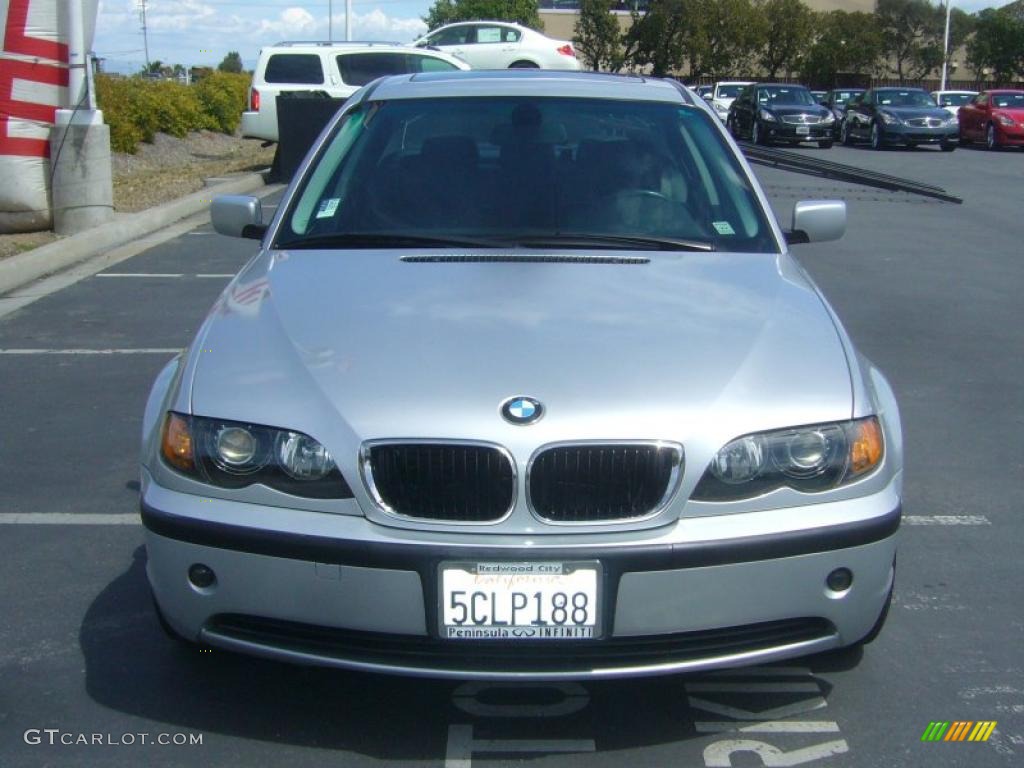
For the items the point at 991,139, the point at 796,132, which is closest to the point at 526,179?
the point at 796,132

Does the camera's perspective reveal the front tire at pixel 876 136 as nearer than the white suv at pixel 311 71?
No

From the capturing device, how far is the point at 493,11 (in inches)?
2313

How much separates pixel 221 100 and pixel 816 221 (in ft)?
77.6

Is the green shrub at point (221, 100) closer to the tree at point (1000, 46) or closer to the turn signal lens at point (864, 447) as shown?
the turn signal lens at point (864, 447)

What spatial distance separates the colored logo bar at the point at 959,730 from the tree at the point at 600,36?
56.0 metres

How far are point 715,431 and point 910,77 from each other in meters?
65.5

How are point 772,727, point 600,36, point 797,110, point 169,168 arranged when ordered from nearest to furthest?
point 772,727
point 169,168
point 797,110
point 600,36

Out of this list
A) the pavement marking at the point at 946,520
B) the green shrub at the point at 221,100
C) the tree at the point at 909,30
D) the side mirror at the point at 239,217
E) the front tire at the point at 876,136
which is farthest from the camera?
the tree at the point at 909,30

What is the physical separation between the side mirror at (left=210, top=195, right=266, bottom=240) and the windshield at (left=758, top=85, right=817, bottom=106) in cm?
2748

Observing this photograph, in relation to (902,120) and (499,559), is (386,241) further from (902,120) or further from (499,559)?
(902,120)

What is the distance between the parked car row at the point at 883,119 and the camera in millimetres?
30219

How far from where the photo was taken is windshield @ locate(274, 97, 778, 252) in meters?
4.38

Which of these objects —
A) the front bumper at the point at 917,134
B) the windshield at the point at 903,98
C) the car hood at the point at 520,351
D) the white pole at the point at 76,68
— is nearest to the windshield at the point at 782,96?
the windshield at the point at 903,98

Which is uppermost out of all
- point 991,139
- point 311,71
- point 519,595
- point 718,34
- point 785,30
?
point 785,30
